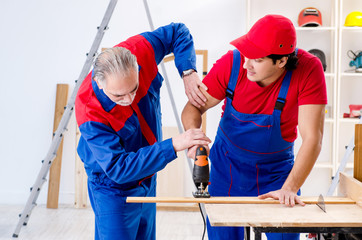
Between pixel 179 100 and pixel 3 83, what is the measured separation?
189 cm

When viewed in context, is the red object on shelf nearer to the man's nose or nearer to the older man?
the older man

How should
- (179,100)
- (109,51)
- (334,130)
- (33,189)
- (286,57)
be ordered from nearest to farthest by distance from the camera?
(109,51)
(286,57)
(33,189)
(334,130)
(179,100)

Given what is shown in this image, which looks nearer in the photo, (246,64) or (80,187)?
(246,64)

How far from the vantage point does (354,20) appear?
4570mm

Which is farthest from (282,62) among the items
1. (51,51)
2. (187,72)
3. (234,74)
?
(51,51)

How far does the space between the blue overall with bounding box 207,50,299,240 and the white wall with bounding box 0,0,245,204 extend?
2.58 meters

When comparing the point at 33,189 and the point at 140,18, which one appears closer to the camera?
the point at 33,189

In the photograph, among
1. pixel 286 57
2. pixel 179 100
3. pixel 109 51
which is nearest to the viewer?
pixel 109 51

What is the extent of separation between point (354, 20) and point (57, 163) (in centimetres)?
334

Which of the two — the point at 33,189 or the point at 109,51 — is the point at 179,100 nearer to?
the point at 33,189

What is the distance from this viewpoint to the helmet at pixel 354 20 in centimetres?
456

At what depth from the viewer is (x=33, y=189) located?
3.86 meters

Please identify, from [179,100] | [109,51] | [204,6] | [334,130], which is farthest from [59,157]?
[109,51]

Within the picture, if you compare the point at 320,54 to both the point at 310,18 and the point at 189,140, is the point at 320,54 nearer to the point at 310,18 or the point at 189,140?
the point at 310,18
